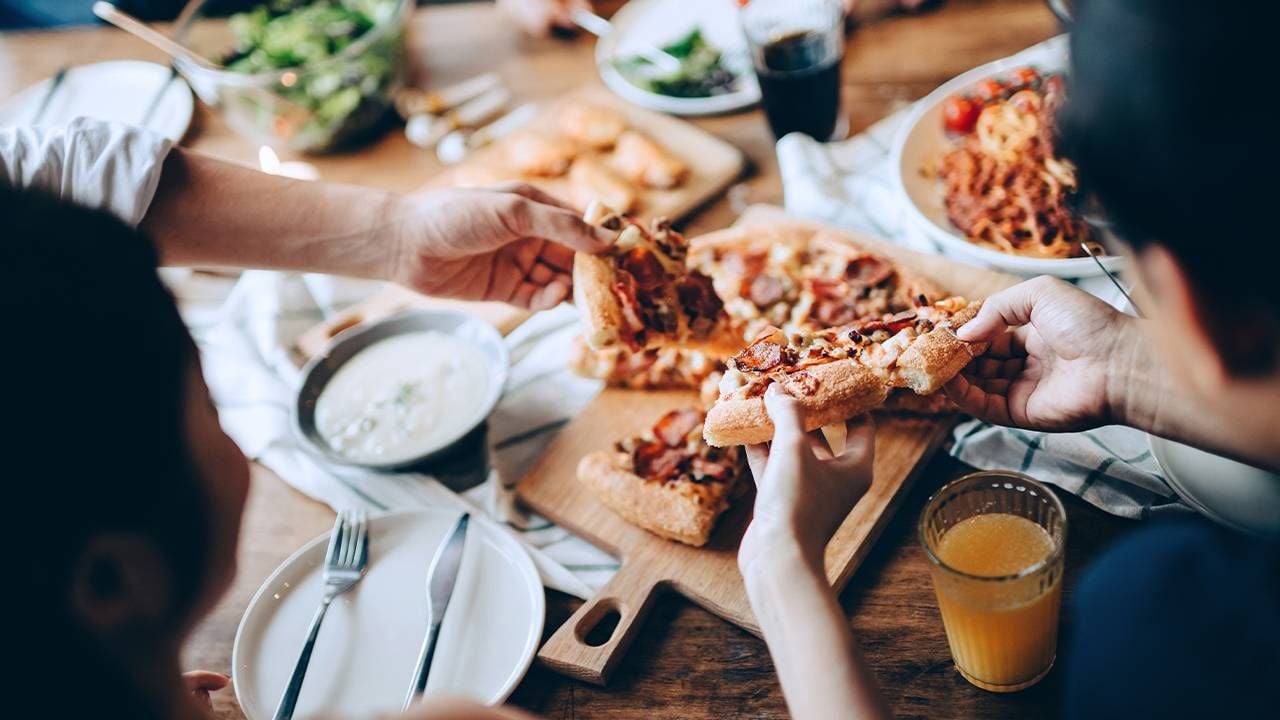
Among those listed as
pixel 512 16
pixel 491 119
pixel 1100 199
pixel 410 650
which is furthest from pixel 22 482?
pixel 512 16

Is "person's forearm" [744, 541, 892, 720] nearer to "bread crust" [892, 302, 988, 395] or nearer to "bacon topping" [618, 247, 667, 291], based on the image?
"bread crust" [892, 302, 988, 395]

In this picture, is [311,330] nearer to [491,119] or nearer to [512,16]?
[491,119]

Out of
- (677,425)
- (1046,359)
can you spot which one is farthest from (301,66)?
(1046,359)

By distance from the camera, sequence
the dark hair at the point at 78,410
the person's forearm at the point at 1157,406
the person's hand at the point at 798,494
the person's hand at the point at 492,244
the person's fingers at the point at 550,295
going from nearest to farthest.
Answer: the dark hair at the point at 78,410 → the person's hand at the point at 798,494 → the person's forearm at the point at 1157,406 → the person's hand at the point at 492,244 → the person's fingers at the point at 550,295

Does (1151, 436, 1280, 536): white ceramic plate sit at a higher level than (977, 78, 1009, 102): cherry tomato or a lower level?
lower

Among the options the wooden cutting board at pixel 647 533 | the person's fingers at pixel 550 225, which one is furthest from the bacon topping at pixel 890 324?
the person's fingers at pixel 550 225

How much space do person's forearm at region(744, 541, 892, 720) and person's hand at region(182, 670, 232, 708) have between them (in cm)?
133

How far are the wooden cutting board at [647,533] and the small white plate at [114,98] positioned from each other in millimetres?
2609

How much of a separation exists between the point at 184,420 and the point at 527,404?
5.27 feet

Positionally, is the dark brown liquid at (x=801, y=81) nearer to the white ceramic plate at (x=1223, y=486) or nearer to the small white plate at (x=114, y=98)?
the white ceramic plate at (x=1223, y=486)

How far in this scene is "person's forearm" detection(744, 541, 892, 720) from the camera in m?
1.67

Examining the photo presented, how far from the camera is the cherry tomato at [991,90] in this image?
3.35 metres

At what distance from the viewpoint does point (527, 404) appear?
3018mm

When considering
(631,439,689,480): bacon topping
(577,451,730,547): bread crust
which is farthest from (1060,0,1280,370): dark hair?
(631,439,689,480): bacon topping
